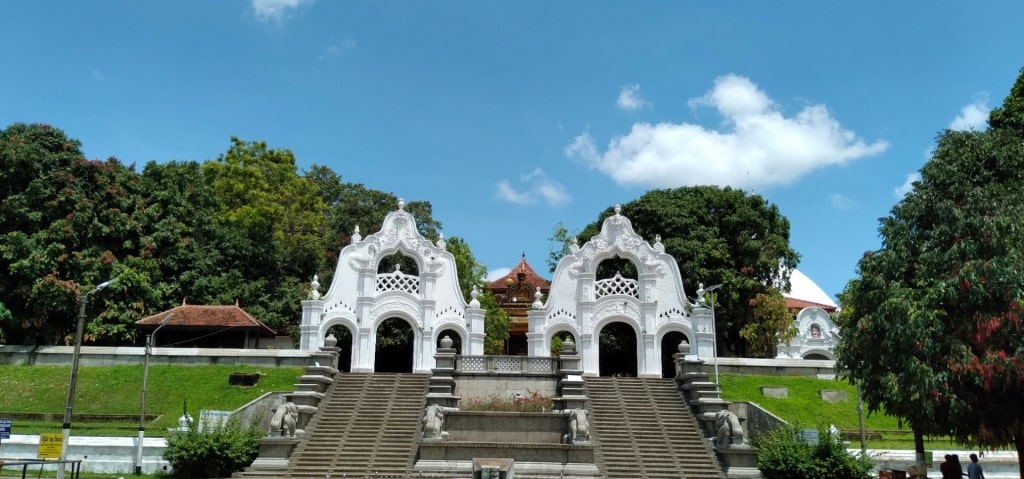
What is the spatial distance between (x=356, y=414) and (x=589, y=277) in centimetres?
1227

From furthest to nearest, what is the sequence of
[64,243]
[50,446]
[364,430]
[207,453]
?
[64,243]
[364,430]
[207,453]
[50,446]

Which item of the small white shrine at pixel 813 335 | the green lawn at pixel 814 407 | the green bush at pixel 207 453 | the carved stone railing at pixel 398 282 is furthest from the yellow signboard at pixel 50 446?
the small white shrine at pixel 813 335

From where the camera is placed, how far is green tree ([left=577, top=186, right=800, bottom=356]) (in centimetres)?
3709

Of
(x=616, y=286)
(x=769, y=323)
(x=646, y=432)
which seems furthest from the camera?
(x=769, y=323)

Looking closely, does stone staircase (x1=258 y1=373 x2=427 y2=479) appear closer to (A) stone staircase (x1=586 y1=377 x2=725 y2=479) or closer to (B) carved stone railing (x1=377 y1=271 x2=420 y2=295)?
(B) carved stone railing (x1=377 y1=271 x2=420 y2=295)

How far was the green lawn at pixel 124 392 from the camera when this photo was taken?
25578 mm

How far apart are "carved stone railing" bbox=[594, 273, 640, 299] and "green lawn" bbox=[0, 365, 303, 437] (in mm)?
13182

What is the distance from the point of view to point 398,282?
33156mm

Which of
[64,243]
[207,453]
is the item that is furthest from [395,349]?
[207,453]

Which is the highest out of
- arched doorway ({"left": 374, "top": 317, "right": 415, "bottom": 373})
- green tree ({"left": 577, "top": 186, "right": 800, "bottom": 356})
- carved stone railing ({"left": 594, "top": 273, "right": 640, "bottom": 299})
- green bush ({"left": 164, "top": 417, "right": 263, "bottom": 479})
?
green tree ({"left": 577, "top": 186, "right": 800, "bottom": 356})

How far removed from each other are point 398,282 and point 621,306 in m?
9.85

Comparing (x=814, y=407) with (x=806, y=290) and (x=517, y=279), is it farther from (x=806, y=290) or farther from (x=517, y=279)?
(x=806, y=290)

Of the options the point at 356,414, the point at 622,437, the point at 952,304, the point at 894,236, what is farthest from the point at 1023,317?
the point at 356,414

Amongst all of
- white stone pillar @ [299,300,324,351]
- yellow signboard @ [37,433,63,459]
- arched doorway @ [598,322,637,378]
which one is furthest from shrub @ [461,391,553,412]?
arched doorway @ [598,322,637,378]
